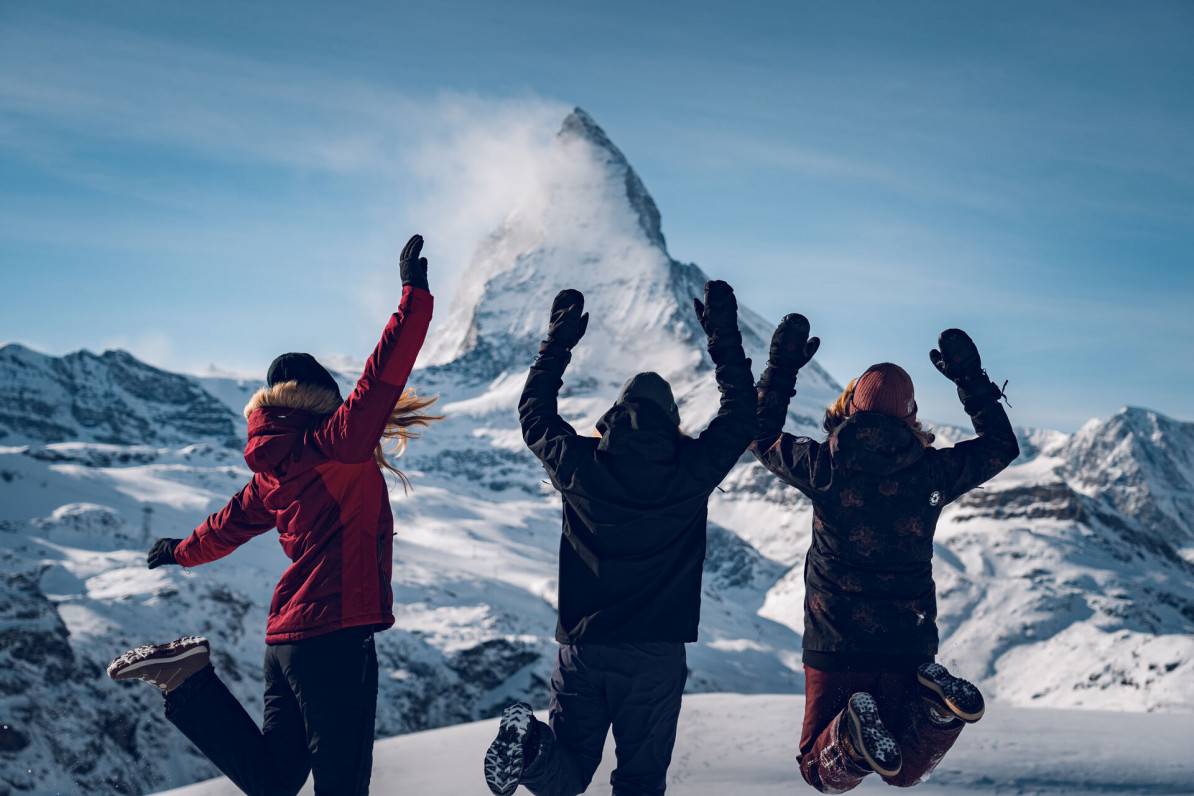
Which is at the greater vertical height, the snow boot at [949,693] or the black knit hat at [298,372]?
the black knit hat at [298,372]

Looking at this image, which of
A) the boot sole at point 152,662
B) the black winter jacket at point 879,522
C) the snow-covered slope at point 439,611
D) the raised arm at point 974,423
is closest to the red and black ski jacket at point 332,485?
the boot sole at point 152,662

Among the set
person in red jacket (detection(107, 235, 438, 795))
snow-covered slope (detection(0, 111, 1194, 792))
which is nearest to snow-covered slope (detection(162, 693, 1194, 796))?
person in red jacket (detection(107, 235, 438, 795))

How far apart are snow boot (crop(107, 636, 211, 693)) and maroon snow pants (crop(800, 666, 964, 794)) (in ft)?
12.8

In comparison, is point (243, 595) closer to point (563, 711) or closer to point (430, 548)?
point (430, 548)

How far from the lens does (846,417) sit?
7.45 metres

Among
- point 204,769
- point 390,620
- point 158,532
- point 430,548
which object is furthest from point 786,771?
point 430,548

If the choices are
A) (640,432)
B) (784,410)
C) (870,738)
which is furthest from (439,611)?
(640,432)

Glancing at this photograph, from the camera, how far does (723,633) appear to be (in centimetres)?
14800

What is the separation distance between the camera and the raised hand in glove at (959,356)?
24.1 feet

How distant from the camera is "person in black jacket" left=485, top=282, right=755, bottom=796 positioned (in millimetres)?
6375

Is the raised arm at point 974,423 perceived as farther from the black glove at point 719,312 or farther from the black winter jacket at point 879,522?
the black glove at point 719,312

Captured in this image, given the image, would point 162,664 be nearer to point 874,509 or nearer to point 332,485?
point 332,485

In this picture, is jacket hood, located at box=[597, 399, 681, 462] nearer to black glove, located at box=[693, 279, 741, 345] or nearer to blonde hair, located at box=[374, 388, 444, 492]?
black glove, located at box=[693, 279, 741, 345]

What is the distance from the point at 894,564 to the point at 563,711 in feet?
8.14
